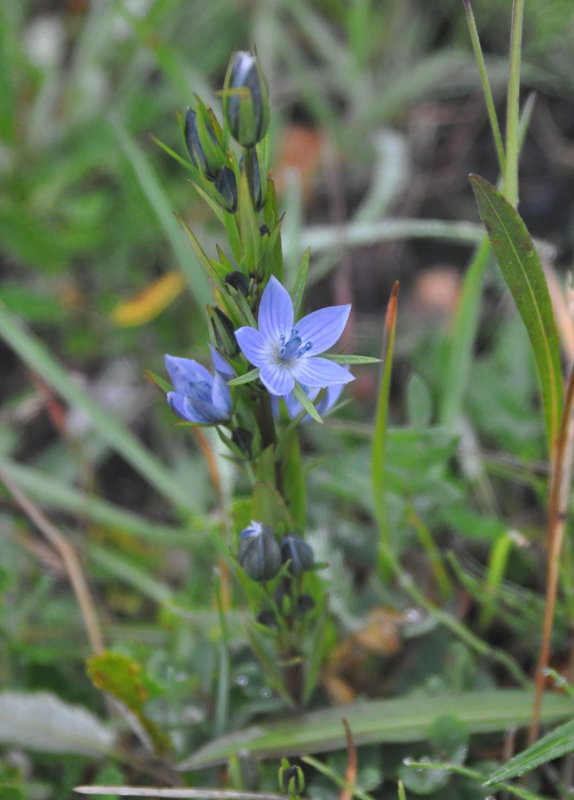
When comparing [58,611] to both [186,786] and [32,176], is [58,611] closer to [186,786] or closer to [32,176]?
[186,786]

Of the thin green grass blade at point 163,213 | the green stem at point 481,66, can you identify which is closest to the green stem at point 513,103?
the green stem at point 481,66

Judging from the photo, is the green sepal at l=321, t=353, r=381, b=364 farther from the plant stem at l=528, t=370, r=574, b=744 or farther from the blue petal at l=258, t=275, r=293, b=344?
the plant stem at l=528, t=370, r=574, b=744

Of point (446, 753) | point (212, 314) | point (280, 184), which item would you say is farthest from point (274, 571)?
point (280, 184)

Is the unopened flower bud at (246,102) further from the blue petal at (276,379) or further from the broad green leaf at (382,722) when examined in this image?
the broad green leaf at (382,722)

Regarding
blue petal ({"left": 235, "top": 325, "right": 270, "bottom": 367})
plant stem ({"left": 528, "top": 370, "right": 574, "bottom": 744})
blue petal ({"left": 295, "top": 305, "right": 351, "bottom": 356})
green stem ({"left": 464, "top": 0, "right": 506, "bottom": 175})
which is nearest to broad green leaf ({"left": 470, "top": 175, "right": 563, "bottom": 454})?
plant stem ({"left": 528, "top": 370, "right": 574, "bottom": 744})

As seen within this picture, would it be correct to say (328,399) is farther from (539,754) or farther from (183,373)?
(539,754)

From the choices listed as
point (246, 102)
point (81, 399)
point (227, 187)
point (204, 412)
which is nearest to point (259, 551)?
point (204, 412)
